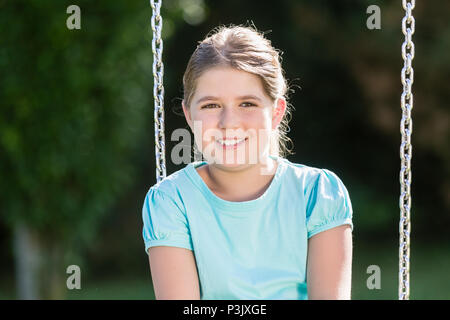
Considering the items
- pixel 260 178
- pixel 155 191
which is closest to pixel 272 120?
pixel 260 178

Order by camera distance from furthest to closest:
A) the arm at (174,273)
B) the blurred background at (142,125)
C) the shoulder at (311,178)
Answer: the blurred background at (142,125), the shoulder at (311,178), the arm at (174,273)

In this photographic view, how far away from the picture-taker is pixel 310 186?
5.61 ft

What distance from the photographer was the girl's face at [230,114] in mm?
1623

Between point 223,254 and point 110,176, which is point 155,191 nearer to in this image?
point 223,254

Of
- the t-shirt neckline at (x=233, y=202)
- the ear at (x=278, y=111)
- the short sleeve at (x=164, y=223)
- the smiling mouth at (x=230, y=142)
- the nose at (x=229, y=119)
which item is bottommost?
the short sleeve at (x=164, y=223)

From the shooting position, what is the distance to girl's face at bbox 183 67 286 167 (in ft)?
5.32

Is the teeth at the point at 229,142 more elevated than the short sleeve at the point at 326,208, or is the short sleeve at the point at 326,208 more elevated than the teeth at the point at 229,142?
the teeth at the point at 229,142

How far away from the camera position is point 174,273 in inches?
62.8

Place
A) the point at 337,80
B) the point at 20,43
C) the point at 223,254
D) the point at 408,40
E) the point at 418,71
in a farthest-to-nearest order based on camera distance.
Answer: the point at 337,80, the point at 418,71, the point at 20,43, the point at 408,40, the point at 223,254

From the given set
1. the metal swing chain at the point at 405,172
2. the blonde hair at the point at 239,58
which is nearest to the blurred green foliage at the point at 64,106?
the blonde hair at the point at 239,58

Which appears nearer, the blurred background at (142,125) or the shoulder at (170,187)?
the shoulder at (170,187)

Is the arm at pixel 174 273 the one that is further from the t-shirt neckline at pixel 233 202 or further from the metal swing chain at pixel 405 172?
the metal swing chain at pixel 405 172

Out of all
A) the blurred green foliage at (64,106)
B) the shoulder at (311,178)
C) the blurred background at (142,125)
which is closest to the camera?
the shoulder at (311,178)

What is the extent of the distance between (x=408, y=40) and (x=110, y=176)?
3.45m
